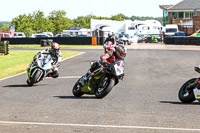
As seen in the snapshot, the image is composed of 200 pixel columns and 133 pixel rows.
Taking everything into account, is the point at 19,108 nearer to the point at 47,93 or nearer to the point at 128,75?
the point at 47,93

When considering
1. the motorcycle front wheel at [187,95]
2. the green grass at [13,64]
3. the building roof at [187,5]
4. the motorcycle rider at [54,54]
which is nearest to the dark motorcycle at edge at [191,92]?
the motorcycle front wheel at [187,95]

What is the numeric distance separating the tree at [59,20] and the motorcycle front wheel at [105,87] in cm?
Result: 11001

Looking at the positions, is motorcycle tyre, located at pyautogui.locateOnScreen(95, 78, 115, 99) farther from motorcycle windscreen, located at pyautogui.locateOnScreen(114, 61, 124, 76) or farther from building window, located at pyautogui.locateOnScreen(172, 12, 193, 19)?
building window, located at pyautogui.locateOnScreen(172, 12, 193, 19)

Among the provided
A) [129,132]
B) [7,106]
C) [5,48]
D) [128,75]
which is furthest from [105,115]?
[5,48]

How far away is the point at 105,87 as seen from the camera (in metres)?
10.5

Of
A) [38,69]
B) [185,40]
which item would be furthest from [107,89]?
[185,40]

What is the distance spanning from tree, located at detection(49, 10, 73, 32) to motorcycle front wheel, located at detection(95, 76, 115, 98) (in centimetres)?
11001

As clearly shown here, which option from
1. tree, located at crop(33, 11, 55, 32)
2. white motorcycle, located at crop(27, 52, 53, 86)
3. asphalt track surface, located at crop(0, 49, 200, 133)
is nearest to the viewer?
asphalt track surface, located at crop(0, 49, 200, 133)

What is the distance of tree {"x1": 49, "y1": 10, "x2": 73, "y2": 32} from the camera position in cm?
12044

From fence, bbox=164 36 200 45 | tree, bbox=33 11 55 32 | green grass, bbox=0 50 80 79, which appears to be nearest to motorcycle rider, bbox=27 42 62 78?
green grass, bbox=0 50 80 79

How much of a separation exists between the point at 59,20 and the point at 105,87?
111509 millimetres

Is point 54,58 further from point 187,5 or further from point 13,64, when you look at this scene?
point 187,5

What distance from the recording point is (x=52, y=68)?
14492 mm

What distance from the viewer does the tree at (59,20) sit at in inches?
→ 4742
